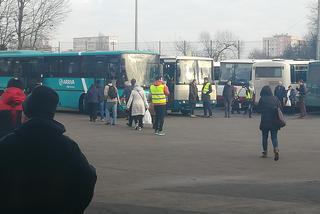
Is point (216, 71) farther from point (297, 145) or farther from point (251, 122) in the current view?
point (297, 145)

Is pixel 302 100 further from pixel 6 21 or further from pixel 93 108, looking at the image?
pixel 6 21

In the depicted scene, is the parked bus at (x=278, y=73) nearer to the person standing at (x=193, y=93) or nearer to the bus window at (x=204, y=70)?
the bus window at (x=204, y=70)

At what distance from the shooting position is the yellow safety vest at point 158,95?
67.4 feet

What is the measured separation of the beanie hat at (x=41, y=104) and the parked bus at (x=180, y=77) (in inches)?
1062

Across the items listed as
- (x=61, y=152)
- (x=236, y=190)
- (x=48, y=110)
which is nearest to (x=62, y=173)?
(x=61, y=152)

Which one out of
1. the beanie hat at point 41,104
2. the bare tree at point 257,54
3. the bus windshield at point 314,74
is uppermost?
the bare tree at point 257,54

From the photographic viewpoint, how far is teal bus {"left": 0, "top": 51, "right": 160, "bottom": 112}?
1170 inches

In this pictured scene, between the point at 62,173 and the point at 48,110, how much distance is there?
443mm

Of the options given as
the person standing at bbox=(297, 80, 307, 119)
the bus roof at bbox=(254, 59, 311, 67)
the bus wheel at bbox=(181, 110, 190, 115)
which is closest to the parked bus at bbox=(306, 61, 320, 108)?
the bus roof at bbox=(254, 59, 311, 67)

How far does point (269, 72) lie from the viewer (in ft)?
123

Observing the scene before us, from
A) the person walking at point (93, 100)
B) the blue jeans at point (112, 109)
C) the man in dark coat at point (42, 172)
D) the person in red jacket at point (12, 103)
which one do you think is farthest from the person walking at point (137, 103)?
the man in dark coat at point (42, 172)

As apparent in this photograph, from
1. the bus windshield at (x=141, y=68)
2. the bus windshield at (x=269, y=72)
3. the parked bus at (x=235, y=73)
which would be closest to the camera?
the bus windshield at (x=141, y=68)

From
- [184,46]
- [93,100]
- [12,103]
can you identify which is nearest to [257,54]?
[184,46]

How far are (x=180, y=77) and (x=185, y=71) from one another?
0.56 meters
